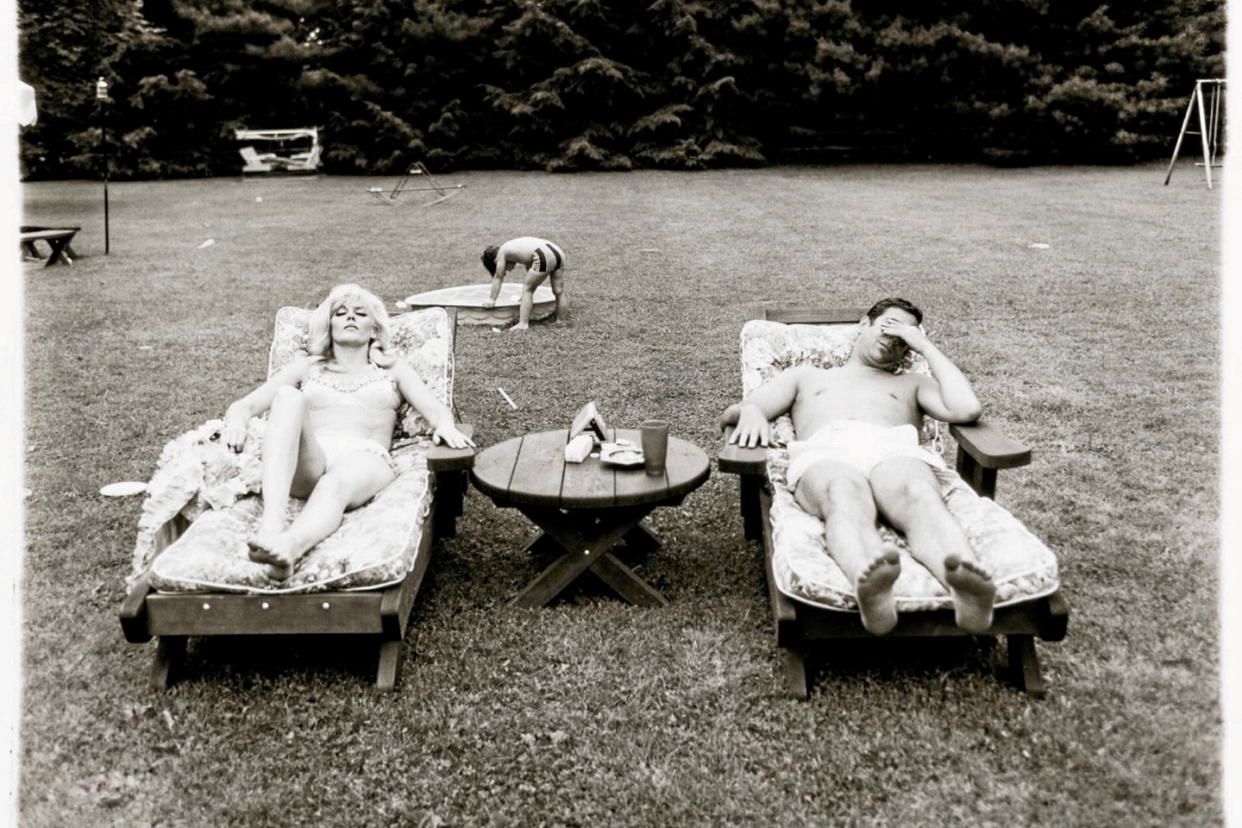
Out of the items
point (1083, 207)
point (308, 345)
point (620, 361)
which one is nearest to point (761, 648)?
point (308, 345)

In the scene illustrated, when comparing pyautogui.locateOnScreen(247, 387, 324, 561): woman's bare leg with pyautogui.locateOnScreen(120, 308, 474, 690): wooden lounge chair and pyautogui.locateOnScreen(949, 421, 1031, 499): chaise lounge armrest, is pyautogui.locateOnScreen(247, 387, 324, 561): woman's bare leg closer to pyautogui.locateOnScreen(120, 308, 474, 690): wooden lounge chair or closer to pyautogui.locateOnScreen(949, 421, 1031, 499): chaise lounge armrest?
pyautogui.locateOnScreen(120, 308, 474, 690): wooden lounge chair

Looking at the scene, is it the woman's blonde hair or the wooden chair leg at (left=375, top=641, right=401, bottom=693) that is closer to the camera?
the wooden chair leg at (left=375, top=641, right=401, bottom=693)

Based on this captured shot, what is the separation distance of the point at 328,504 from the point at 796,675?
189 cm

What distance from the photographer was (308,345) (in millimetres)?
5191

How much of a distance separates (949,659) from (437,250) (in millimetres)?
11229

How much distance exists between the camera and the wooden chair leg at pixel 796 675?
3629mm

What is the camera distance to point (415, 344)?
5.54 metres

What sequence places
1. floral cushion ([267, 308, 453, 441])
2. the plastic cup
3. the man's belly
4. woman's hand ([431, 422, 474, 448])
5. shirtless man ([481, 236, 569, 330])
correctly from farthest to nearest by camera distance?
shirtless man ([481, 236, 569, 330]), floral cushion ([267, 308, 453, 441]), the man's belly, woman's hand ([431, 422, 474, 448]), the plastic cup

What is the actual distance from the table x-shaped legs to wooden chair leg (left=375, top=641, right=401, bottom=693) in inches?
27.3

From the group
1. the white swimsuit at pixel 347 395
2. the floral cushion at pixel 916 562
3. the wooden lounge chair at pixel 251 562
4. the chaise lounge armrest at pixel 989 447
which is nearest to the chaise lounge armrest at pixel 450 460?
the wooden lounge chair at pixel 251 562

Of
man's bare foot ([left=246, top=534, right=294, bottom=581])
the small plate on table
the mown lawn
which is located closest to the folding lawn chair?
the mown lawn

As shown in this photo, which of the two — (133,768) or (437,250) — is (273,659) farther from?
(437,250)

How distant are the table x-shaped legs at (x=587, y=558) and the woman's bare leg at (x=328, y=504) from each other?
708mm

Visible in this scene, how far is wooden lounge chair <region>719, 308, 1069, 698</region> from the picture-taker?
11.4 ft
